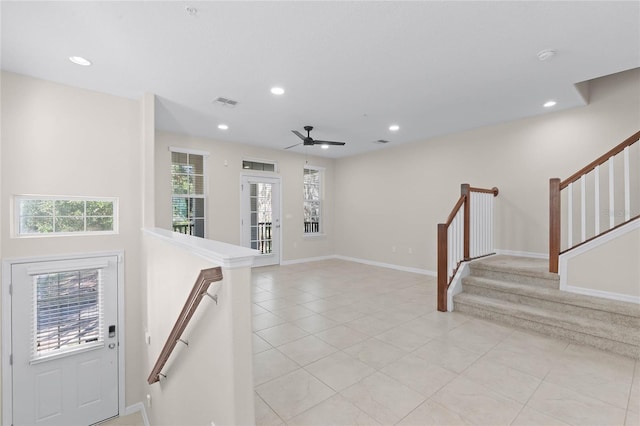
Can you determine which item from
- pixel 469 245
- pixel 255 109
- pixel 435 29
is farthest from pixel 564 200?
pixel 255 109

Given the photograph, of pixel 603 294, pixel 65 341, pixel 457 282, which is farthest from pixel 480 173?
pixel 65 341

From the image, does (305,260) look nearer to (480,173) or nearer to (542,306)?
(480,173)

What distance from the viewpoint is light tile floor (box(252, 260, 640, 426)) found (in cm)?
189

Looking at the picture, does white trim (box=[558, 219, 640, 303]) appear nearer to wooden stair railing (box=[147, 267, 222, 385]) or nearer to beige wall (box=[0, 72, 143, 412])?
wooden stair railing (box=[147, 267, 222, 385])

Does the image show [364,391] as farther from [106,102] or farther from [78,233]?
[106,102]

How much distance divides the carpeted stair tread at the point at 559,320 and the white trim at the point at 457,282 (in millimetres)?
79

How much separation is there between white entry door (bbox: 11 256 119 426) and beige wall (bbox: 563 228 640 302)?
18.1 feet

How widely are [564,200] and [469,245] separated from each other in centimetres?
163

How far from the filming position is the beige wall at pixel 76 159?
306 centimetres

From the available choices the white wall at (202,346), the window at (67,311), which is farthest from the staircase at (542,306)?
the window at (67,311)

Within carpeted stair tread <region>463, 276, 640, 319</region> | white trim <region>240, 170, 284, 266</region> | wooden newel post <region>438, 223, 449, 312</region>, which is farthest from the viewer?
white trim <region>240, 170, 284, 266</region>

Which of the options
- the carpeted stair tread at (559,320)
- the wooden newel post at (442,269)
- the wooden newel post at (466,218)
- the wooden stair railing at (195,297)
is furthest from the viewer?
the wooden newel post at (466,218)

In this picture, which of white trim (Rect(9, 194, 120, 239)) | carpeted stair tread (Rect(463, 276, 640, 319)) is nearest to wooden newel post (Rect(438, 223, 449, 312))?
carpeted stair tread (Rect(463, 276, 640, 319))

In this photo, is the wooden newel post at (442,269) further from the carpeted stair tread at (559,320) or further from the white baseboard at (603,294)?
Answer: the white baseboard at (603,294)
